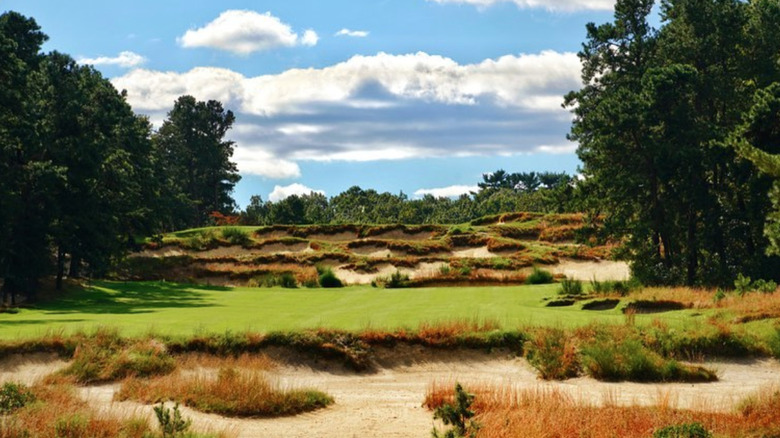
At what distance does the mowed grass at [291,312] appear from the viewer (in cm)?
2311

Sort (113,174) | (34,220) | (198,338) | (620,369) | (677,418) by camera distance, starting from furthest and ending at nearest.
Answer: (113,174) → (34,220) → (198,338) → (620,369) → (677,418)

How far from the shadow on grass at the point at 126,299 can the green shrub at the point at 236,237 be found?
18.1 m

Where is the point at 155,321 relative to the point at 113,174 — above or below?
below

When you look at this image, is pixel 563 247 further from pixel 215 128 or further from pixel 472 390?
pixel 215 128

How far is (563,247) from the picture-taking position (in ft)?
193

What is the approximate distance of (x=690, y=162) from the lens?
A: 35812 mm

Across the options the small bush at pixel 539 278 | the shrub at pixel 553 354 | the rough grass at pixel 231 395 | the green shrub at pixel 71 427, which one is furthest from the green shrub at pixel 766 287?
the green shrub at pixel 71 427

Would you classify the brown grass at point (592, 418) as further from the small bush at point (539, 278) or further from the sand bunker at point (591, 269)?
the sand bunker at point (591, 269)

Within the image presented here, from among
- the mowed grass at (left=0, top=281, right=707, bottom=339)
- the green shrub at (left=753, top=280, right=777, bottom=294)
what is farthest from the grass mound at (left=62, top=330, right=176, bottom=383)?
the green shrub at (left=753, top=280, right=777, bottom=294)

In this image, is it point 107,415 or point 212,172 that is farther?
point 212,172

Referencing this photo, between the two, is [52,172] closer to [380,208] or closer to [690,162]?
[690,162]

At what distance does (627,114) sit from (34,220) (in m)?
34.7

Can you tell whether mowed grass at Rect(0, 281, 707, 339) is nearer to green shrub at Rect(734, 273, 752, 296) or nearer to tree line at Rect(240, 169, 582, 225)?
green shrub at Rect(734, 273, 752, 296)

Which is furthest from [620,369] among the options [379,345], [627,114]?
[627,114]
